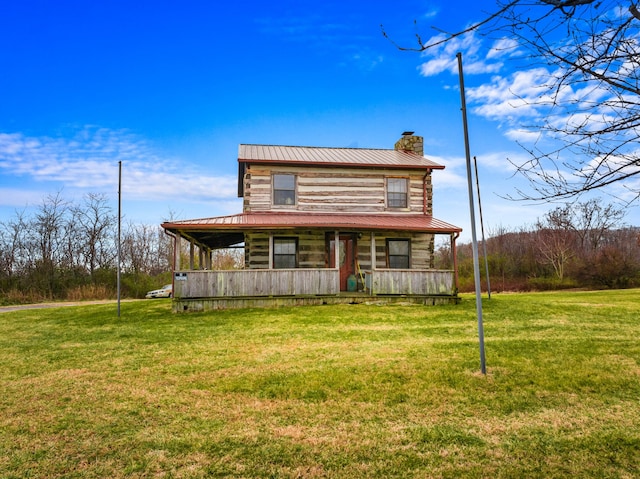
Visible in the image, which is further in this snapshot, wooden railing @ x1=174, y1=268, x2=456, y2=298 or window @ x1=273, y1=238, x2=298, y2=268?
window @ x1=273, y1=238, x2=298, y2=268

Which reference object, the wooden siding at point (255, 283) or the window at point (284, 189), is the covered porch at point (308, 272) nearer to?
Answer: the wooden siding at point (255, 283)

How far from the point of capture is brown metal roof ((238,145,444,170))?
762 inches

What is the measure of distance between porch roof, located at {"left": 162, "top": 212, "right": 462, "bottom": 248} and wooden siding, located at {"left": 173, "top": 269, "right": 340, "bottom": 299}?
70.6 inches

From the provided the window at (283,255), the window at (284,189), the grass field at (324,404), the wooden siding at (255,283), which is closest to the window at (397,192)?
the window at (284,189)

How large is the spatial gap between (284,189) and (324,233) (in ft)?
9.91

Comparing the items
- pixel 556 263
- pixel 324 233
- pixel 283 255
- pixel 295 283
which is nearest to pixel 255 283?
pixel 295 283

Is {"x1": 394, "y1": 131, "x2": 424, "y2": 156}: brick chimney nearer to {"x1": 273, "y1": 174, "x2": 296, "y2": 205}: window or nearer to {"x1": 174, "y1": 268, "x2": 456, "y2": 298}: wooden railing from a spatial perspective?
{"x1": 273, "y1": 174, "x2": 296, "y2": 205}: window

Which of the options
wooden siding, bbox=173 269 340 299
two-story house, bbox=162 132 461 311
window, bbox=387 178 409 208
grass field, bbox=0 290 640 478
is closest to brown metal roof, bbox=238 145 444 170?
two-story house, bbox=162 132 461 311

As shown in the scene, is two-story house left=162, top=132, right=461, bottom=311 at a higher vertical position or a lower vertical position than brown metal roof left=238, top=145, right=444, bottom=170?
lower

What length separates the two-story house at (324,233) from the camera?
16.3 metres

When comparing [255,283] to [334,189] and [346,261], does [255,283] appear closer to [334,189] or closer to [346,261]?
[346,261]

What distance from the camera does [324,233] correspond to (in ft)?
60.8

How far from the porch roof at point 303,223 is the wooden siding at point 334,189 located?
0.44m

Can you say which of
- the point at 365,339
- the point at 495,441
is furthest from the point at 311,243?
the point at 495,441
